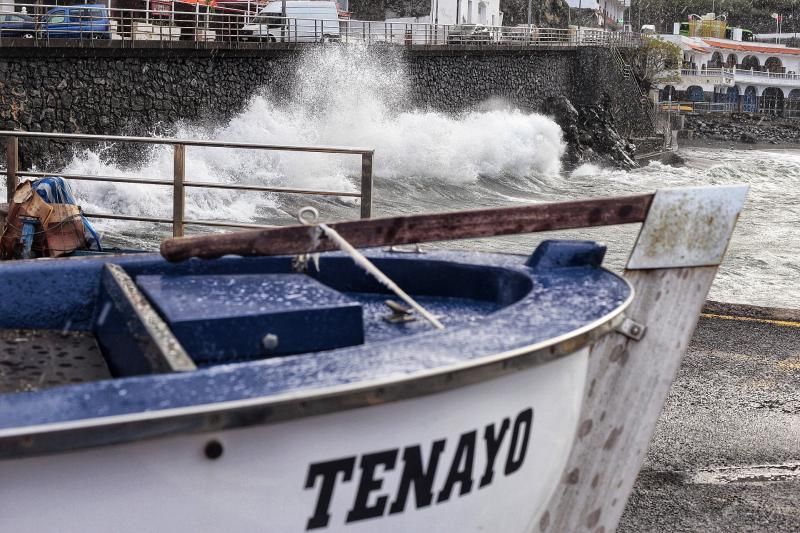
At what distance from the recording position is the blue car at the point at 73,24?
22.5 m

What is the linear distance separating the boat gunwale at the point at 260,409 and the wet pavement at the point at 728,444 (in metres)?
1.79

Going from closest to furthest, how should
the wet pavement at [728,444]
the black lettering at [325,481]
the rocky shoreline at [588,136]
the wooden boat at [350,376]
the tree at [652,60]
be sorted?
the wooden boat at [350,376], the black lettering at [325,481], the wet pavement at [728,444], the rocky shoreline at [588,136], the tree at [652,60]

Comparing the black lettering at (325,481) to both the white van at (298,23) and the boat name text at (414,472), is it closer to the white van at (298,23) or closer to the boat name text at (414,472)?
the boat name text at (414,472)

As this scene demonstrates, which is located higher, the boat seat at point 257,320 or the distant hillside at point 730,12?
the distant hillside at point 730,12

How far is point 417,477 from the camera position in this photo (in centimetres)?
261

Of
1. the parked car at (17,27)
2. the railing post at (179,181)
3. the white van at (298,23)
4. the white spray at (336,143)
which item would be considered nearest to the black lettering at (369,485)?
the railing post at (179,181)

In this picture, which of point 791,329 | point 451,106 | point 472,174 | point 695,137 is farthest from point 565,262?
point 695,137

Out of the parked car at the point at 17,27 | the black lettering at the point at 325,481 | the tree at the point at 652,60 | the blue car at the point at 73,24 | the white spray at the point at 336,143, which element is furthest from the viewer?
the tree at the point at 652,60

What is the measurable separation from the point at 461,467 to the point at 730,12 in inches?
4618

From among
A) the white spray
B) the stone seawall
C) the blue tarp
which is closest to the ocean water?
the white spray

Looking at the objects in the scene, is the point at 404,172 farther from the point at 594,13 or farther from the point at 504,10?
the point at 594,13

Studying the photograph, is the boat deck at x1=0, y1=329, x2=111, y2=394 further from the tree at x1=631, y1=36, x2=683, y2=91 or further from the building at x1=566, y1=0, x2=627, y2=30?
the building at x1=566, y1=0, x2=627, y2=30

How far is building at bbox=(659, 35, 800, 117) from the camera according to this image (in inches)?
3172

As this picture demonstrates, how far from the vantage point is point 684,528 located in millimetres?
4086
